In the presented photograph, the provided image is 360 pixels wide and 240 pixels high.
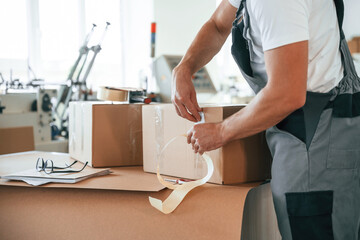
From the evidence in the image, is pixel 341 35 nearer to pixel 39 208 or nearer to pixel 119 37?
pixel 39 208

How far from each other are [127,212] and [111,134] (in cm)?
38

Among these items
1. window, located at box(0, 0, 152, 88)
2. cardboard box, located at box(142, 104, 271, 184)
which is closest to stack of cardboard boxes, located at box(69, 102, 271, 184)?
cardboard box, located at box(142, 104, 271, 184)

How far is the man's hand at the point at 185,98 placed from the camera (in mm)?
976

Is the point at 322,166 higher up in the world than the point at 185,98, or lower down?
lower down

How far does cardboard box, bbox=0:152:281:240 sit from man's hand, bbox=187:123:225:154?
0.12m

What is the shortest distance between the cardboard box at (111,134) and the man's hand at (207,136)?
1.26 ft

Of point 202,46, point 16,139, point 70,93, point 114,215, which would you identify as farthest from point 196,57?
point 70,93

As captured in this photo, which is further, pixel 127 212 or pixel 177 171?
pixel 177 171

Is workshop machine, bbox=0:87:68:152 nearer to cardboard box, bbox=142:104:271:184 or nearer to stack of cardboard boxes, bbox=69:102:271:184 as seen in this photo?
stack of cardboard boxes, bbox=69:102:271:184

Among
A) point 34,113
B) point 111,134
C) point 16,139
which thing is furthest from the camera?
point 34,113

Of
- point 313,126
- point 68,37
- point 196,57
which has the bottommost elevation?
point 313,126

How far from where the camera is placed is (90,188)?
3.14 feet

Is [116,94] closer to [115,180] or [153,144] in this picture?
[153,144]

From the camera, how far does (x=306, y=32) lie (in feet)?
2.39
